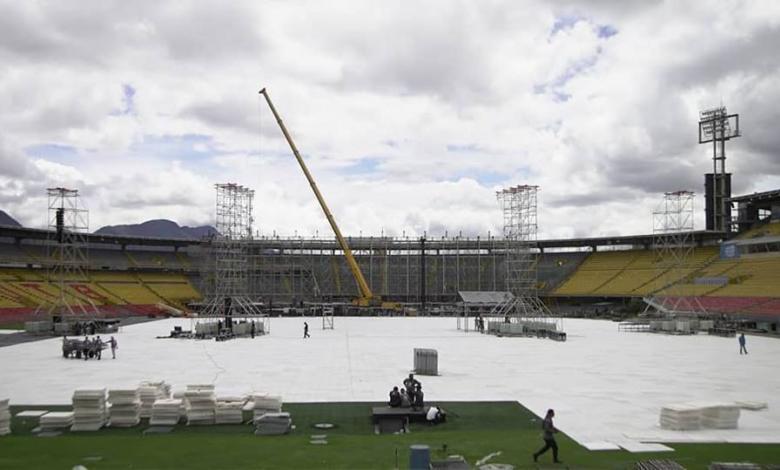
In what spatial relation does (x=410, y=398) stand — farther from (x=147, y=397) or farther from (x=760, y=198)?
(x=760, y=198)

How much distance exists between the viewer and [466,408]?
21.3 meters

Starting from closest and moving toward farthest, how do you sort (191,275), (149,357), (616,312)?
1. (149,357)
2. (616,312)
3. (191,275)

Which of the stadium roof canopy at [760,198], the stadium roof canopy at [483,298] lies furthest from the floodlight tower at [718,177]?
the stadium roof canopy at [483,298]

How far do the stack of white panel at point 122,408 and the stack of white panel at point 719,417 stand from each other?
1590cm

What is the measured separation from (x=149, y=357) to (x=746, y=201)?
82728 millimetres

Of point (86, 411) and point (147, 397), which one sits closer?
point (86, 411)

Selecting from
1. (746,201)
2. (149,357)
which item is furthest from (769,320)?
(149,357)

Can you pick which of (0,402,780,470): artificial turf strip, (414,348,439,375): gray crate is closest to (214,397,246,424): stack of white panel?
(0,402,780,470): artificial turf strip

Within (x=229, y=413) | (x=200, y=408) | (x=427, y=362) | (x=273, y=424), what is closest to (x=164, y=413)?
(x=200, y=408)

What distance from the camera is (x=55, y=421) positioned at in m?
18.3

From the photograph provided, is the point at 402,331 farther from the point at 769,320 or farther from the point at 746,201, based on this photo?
the point at 746,201

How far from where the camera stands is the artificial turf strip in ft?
48.1

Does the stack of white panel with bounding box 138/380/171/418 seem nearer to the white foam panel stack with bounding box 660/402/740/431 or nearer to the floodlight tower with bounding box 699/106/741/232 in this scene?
the white foam panel stack with bounding box 660/402/740/431

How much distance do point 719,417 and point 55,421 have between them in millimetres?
18195
